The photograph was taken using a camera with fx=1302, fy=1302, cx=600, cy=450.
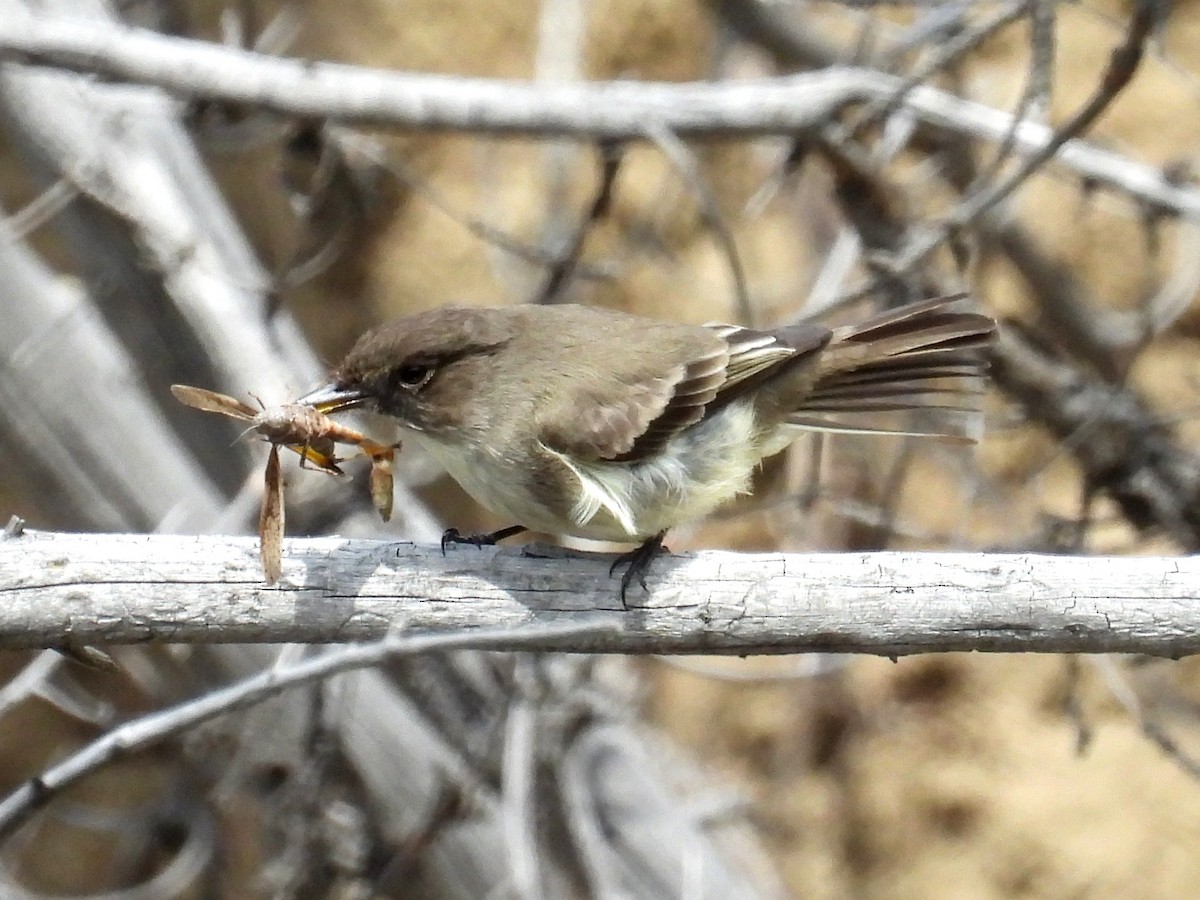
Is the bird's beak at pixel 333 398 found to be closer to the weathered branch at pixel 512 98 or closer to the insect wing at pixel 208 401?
the insect wing at pixel 208 401

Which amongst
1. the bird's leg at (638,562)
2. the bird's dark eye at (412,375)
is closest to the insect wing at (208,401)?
the bird's dark eye at (412,375)

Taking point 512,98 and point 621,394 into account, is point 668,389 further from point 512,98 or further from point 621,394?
point 512,98

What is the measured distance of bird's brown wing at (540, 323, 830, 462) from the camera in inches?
112

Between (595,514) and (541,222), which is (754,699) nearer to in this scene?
(541,222)

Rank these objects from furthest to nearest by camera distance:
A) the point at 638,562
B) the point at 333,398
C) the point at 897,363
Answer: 1. the point at 897,363
2. the point at 333,398
3. the point at 638,562

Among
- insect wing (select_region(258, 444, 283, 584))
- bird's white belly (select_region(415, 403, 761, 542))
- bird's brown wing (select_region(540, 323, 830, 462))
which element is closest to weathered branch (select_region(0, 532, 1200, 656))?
insect wing (select_region(258, 444, 283, 584))

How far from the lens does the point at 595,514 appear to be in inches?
109

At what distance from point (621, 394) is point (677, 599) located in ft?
2.72

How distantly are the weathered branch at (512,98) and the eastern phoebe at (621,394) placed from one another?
2.34 feet

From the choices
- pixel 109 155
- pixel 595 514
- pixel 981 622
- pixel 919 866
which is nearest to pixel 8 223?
pixel 109 155

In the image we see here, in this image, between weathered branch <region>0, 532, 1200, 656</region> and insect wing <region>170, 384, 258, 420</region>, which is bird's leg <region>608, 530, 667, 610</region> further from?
insect wing <region>170, 384, 258, 420</region>

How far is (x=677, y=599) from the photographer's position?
2.22m

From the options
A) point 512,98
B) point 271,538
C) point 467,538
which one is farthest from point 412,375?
point 512,98

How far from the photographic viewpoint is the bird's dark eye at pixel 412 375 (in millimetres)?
2864
